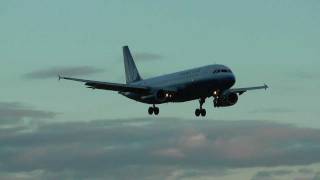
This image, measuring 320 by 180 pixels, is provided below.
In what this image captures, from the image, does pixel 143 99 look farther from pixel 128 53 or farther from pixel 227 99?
pixel 128 53

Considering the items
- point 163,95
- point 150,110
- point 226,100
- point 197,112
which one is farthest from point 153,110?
point 226,100

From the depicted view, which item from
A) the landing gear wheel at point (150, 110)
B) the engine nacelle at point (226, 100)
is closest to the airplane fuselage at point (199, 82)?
the engine nacelle at point (226, 100)

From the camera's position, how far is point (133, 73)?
7367 inches

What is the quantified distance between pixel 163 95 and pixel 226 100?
931cm

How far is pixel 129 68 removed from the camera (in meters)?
190

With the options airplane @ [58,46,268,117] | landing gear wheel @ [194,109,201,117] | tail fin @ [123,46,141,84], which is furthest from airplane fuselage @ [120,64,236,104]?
tail fin @ [123,46,141,84]

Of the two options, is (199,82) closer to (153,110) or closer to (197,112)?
(197,112)

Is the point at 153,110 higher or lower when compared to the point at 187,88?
lower

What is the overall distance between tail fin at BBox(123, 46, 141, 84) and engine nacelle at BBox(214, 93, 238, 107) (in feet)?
98.7

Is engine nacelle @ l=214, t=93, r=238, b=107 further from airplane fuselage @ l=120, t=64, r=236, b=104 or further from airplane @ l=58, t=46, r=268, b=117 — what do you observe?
airplane fuselage @ l=120, t=64, r=236, b=104

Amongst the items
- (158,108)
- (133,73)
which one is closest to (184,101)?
(158,108)

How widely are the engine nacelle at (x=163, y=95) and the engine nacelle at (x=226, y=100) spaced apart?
6.96 m

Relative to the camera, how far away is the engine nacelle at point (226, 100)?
155 meters

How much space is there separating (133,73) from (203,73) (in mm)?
38160
